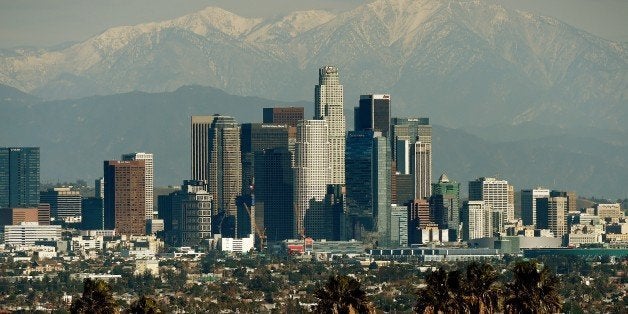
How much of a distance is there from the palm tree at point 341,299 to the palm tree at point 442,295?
227 cm

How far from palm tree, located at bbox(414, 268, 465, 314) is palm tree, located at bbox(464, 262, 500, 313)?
349 millimetres

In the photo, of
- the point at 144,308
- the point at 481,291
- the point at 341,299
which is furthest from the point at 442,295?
the point at 144,308

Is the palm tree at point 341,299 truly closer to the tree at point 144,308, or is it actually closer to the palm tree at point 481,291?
the palm tree at point 481,291

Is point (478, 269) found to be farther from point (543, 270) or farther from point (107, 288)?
point (107, 288)

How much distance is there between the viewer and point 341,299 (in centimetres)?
9162

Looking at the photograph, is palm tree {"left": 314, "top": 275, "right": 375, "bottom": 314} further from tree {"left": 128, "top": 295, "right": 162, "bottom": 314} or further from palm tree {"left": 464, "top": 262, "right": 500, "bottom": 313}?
tree {"left": 128, "top": 295, "right": 162, "bottom": 314}

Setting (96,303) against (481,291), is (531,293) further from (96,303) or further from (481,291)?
(96,303)

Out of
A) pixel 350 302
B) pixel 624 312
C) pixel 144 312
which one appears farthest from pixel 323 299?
pixel 624 312

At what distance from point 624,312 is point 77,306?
102541mm

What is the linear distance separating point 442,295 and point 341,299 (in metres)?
4.04

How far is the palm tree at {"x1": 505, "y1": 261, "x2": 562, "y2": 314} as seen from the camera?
3430 inches

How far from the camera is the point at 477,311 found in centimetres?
8950

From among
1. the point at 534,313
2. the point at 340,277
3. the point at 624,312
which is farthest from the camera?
the point at 624,312

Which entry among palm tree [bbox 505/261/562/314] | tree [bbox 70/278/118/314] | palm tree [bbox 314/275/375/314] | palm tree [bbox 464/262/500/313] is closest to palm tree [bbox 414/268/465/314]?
palm tree [bbox 464/262/500/313]
